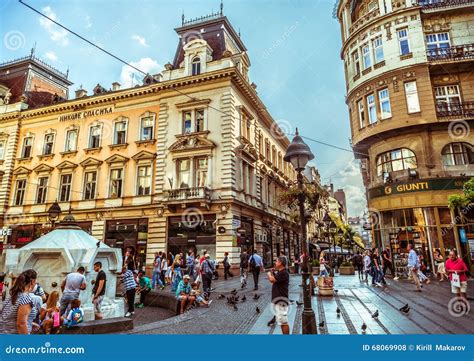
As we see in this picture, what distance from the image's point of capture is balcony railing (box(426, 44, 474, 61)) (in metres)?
19.4

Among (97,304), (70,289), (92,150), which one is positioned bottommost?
(97,304)

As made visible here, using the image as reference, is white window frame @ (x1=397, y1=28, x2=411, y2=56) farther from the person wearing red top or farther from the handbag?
the handbag

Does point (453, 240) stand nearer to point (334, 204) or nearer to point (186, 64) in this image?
point (186, 64)

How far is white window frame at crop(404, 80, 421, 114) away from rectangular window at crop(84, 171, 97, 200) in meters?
26.2

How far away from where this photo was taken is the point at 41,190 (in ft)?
96.2

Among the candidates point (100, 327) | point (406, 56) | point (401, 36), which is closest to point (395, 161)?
point (406, 56)

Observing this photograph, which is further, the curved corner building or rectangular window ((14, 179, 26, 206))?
rectangular window ((14, 179, 26, 206))

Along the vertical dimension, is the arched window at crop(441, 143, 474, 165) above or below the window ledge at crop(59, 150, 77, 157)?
below

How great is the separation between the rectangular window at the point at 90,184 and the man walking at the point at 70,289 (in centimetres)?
2153

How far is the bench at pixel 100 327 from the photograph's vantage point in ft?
21.0

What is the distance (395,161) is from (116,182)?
22.8 metres

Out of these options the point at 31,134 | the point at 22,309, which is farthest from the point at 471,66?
the point at 31,134

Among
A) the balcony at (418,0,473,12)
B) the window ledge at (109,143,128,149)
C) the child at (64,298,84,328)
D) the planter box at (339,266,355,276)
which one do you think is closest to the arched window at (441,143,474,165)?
the balcony at (418,0,473,12)

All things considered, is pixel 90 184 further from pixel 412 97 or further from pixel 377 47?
pixel 412 97
